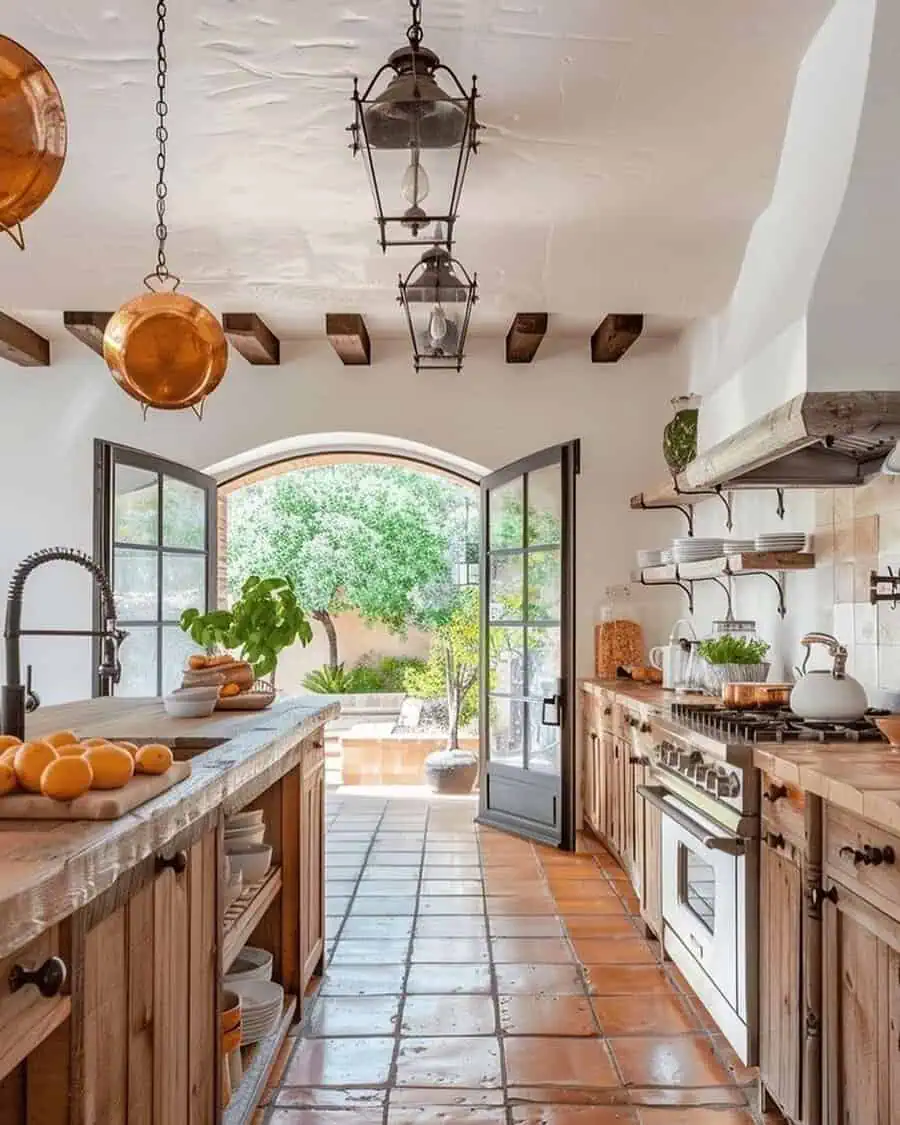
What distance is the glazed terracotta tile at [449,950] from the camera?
3.74 m

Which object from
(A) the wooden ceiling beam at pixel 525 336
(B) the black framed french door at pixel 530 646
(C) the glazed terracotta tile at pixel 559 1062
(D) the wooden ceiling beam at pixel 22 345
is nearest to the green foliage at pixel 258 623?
(C) the glazed terracotta tile at pixel 559 1062

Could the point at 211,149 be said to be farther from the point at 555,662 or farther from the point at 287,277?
the point at 555,662

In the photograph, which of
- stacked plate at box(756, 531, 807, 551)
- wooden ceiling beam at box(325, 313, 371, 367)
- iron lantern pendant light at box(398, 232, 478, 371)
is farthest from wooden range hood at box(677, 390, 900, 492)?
wooden ceiling beam at box(325, 313, 371, 367)

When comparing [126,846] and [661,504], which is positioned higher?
[661,504]

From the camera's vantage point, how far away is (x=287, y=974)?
3.10 meters

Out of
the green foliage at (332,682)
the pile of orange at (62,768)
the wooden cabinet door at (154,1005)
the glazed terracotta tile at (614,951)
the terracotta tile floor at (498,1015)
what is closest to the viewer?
the wooden cabinet door at (154,1005)

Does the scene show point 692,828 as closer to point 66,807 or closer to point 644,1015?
point 644,1015

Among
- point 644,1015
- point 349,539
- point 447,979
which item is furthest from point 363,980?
point 349,539

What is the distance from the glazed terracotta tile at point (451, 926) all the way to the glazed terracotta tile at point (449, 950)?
0.18ft

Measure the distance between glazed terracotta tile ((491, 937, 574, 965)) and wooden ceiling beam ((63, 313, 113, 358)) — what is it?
138 inches

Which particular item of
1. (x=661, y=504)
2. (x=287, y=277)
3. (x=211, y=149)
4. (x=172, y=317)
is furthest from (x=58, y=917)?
(x=661, y=504)

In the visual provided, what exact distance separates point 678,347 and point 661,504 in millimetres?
941

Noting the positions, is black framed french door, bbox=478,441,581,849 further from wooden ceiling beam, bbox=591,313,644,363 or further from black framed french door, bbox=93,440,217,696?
black framed french door, bbox=93,440,217,696

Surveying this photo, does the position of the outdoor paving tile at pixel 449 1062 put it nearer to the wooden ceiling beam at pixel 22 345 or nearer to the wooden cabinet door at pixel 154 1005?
the wooden cabinet door at pixel 154 1005
